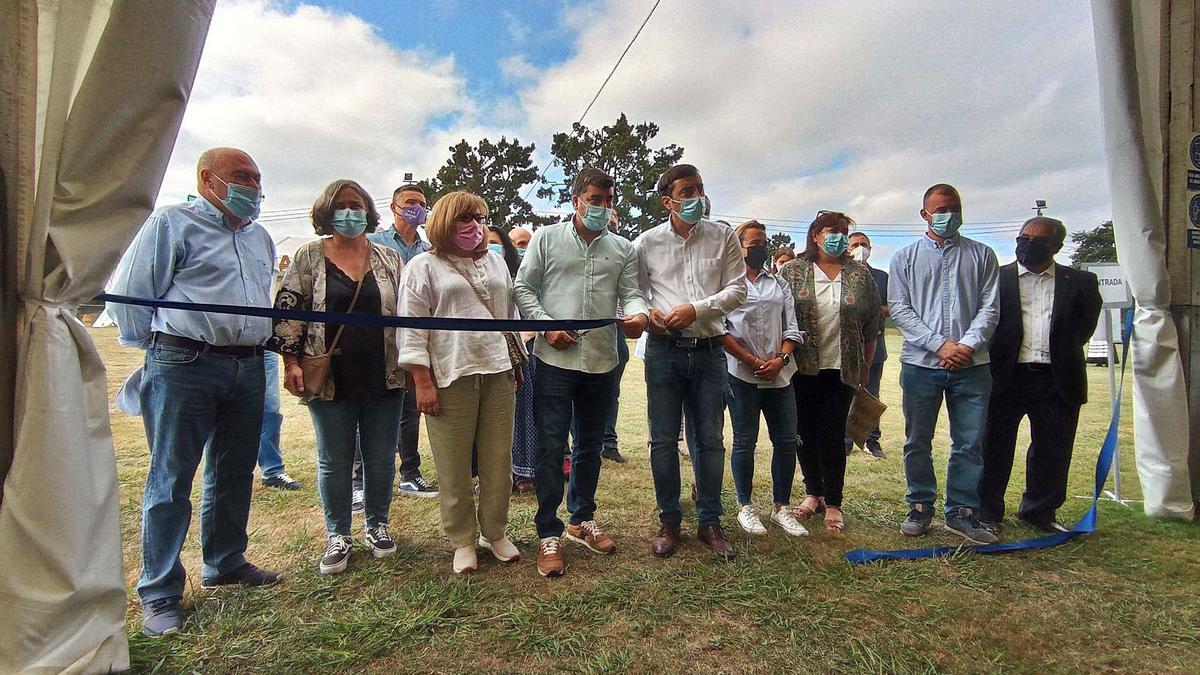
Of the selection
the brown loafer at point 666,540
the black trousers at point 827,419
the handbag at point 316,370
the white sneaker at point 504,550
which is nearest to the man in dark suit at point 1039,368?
the black trousers at point 827,419

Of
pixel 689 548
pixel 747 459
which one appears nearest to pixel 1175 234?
pixel 747 459

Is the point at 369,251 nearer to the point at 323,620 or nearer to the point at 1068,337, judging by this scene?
the point at 323,620

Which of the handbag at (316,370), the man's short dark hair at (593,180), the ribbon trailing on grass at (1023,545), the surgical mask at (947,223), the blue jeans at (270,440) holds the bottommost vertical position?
the ribbon trailing on grass at (1023,545)

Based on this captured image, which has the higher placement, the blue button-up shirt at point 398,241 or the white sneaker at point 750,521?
the blue button-up shirt at point 398,241

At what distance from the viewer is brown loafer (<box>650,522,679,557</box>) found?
9.55 feet

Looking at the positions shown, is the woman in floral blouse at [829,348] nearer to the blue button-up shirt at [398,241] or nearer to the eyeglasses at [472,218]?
the eyeglasses at [472,218]

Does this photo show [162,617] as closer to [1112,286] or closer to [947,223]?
[947,223]

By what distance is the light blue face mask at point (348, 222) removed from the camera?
2729mm

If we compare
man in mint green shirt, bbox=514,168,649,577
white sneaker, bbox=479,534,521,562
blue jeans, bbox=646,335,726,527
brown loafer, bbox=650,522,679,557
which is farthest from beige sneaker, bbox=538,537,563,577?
blue jeans, bbox=646,335,726,527

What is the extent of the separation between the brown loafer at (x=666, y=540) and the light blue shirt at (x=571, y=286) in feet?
3.00

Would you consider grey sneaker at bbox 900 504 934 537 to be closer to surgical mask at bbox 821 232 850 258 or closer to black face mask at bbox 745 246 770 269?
surgical mask at bbox 821 232 850 258

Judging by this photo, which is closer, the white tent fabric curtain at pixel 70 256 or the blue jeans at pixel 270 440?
the white tent fabric curtain at pixel 70 256

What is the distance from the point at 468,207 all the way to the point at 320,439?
4.41 ft

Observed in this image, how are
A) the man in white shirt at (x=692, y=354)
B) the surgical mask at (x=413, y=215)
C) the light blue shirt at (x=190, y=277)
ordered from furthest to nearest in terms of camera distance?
the surgical mask at (x=413, y=215)
the man in white shirt at (x=692, y=354)
the light blue shirt at (x=190, y=277)
